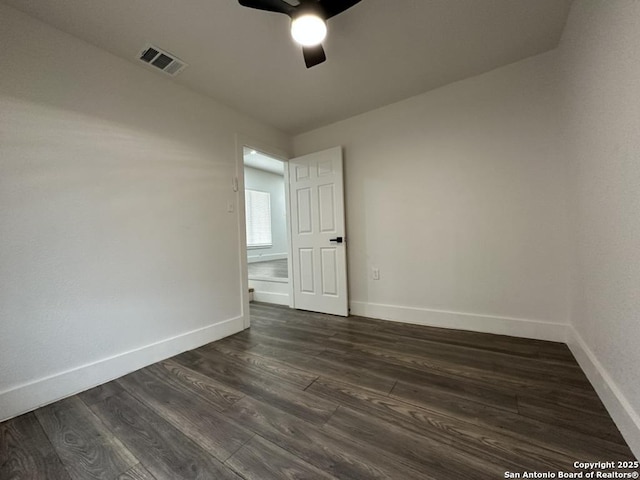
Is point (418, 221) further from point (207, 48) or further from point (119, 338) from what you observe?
point (119, 338)

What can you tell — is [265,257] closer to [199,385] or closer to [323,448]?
[199,385]

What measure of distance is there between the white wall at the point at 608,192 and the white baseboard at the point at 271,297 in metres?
2.97

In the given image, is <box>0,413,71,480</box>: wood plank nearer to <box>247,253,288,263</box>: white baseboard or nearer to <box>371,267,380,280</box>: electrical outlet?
<box>371,267,380,280</box>: electrical outlet

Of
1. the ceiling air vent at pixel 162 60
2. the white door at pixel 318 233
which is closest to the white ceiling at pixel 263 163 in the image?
the white door at pixel 318 233

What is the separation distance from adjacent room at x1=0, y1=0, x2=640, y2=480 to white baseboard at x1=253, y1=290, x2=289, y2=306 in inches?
28.4

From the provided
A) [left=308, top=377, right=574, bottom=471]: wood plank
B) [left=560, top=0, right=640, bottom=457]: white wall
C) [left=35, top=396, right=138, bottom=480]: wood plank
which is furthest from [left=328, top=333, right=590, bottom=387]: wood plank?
[left=35, top=396, right=138, bottom=480]: wood plank

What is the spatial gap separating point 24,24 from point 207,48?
100 centimetres

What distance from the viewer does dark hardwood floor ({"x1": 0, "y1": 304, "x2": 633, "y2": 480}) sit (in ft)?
3.26

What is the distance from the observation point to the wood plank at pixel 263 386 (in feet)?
4.31

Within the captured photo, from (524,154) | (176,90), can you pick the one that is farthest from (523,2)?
(176,90)

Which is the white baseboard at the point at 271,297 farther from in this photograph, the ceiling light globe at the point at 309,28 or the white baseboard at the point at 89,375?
the ceiling light globe at the point at 309,28

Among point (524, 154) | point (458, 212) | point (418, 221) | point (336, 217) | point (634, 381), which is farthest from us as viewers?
point (336, 217)

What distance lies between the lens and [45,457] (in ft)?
3.58

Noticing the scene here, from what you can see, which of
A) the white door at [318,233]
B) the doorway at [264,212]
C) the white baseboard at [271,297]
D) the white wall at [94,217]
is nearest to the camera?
the white wall at [94,217]
